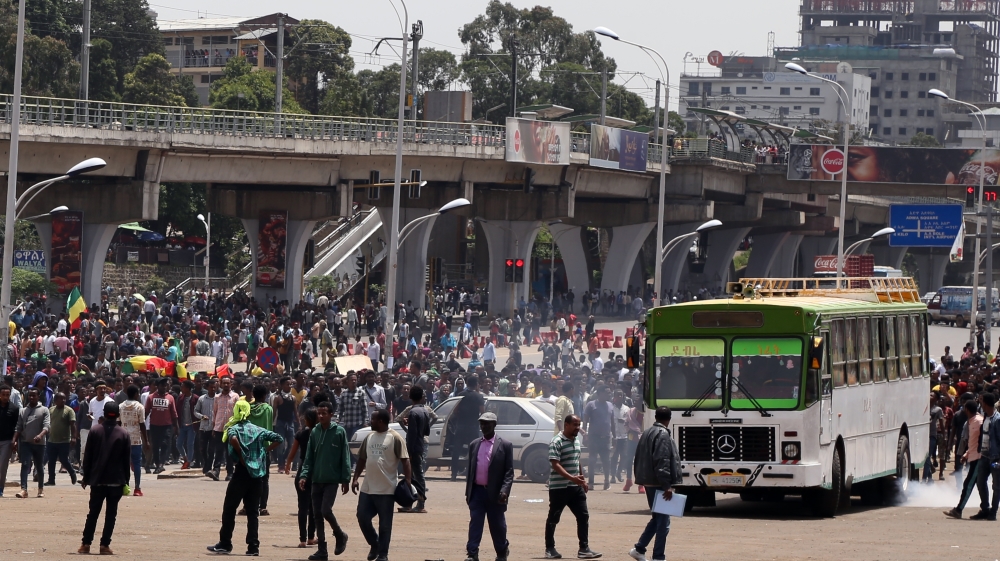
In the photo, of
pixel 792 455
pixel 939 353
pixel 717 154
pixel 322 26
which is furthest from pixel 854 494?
pixel 322 26

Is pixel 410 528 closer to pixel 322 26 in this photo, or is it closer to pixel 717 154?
pixel 717 154

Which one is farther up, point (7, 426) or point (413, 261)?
point (413, 261)

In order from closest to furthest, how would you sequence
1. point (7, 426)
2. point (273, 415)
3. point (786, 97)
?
point (7, 426), point (273, 415), point (786, 97)

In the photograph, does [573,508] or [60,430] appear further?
[60,430]

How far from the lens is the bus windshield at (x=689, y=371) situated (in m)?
16.4

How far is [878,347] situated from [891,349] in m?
0.62

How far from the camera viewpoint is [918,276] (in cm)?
10981

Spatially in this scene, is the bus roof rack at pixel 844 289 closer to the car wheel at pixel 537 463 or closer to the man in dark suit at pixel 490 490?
the car wheel at pixel 537 463

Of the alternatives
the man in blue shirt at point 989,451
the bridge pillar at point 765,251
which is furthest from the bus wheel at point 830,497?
the bridge pillar at point 765,251

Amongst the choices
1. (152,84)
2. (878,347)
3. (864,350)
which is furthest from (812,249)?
(864,350)

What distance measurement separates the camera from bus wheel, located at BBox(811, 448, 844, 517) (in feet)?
54.6

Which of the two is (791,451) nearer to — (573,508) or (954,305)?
(573,508)

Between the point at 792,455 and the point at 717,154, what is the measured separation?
165 ft

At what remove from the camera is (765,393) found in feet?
53.2
